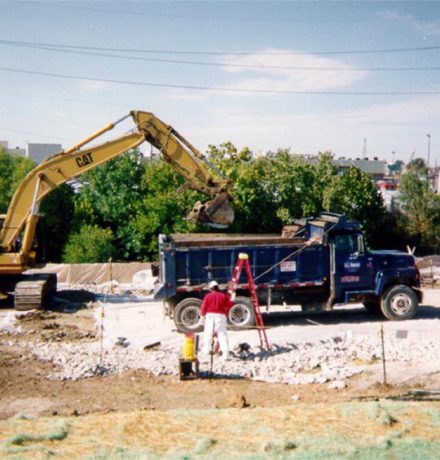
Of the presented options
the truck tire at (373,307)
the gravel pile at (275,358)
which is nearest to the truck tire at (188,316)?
the gravel pile at (275,358)

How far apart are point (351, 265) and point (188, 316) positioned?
4.84m

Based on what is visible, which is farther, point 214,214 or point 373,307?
point 373,307

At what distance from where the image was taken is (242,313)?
57.0 ft

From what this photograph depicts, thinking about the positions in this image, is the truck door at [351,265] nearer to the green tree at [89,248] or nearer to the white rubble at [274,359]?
the white rubble at [274,359]

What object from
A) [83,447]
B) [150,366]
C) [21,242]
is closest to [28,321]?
[21,242]

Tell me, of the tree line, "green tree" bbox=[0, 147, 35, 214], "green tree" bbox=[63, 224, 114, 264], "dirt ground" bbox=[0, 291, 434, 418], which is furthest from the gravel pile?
"green tree" bbox=[0, 147, 35, 214]

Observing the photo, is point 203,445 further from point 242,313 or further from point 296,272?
point 296,272

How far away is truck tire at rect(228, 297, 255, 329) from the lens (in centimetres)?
1727

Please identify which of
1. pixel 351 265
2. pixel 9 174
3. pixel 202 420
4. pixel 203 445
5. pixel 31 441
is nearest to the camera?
pixel 203 445

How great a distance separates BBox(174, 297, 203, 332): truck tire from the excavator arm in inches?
131

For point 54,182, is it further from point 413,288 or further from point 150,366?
point 413,288

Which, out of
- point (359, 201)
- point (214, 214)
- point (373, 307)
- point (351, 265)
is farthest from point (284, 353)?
point (359, 201)

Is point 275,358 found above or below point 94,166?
below

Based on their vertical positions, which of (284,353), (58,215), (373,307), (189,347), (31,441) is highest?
(58,215)
